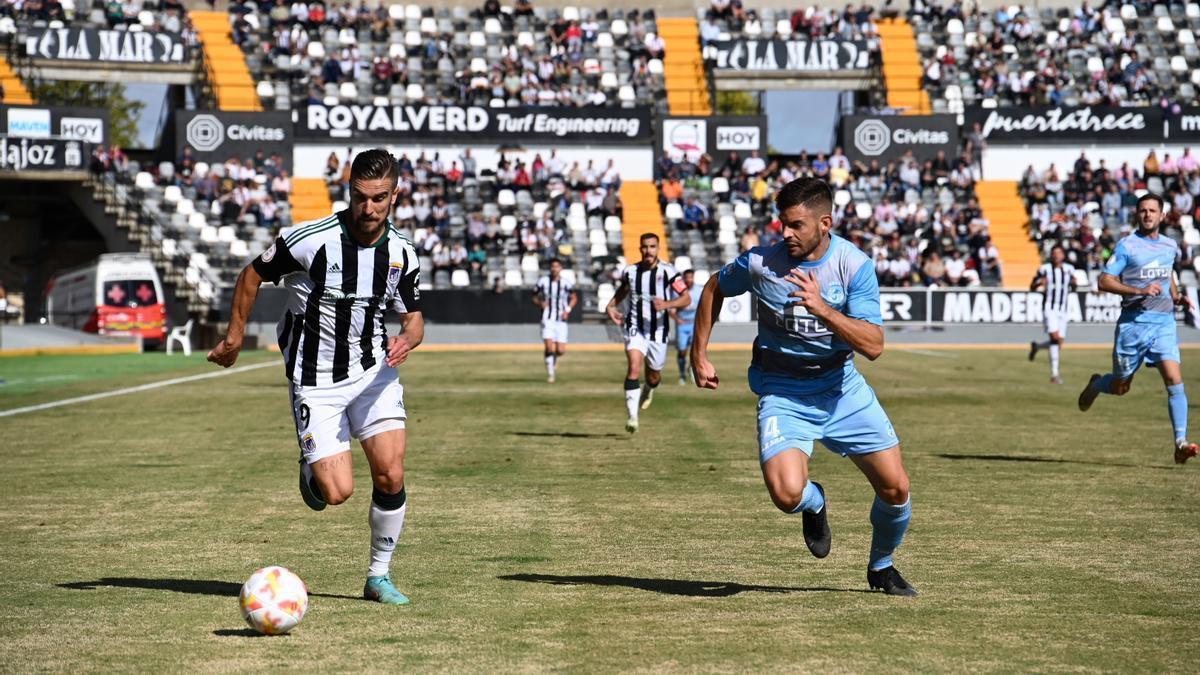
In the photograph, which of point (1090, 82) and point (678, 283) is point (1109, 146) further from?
point (678, 283)

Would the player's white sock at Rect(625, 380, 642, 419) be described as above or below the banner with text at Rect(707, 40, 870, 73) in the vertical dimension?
below

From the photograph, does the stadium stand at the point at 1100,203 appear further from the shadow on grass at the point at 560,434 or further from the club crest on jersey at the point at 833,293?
the club crest on jersey at the point at 833,293

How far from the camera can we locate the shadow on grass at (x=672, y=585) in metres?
8.12

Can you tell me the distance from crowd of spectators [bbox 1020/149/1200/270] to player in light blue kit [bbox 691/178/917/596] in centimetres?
4126

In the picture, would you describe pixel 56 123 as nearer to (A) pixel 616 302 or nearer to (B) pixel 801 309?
(A) pixel 616 302

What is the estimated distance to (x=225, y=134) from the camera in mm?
49438

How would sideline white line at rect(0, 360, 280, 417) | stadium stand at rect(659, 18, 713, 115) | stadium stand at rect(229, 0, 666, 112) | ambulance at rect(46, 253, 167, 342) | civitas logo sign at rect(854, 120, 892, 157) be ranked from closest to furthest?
1. sideline white line at rect(0, 360, 280, 417)
2. ambulance at rect(46, 253, 167, 342)
3. civitas logo sign at rect(854, 120, 892, 157)
4. stadium stand at rect(229, 0, 666, 112)
5. stadium stand at rect(659, 18, 713, 115)

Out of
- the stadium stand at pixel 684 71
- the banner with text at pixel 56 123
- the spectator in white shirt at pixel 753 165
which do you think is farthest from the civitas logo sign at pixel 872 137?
the banner with text at pixel 56 123

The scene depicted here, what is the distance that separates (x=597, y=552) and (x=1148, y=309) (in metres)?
7.38

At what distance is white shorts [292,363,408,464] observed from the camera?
7816 millimetres

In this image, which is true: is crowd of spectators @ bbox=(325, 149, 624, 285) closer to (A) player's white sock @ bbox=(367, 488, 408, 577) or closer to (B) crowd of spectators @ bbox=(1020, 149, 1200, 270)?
(B) crowd of spectators @ bbox=(1020, 149, 1200, 270)

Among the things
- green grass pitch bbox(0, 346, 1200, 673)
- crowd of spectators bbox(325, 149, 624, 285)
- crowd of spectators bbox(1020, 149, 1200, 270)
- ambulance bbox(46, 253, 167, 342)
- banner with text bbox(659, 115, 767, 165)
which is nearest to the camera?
green grass pitch bbox(0, 346, 1200, 673)

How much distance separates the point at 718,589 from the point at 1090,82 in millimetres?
49973

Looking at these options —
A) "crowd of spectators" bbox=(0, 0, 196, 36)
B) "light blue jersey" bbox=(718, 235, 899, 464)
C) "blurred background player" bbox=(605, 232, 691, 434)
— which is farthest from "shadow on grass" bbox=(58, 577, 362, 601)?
"crowd of spectators" bbox=(0, 0, 196, 36)
